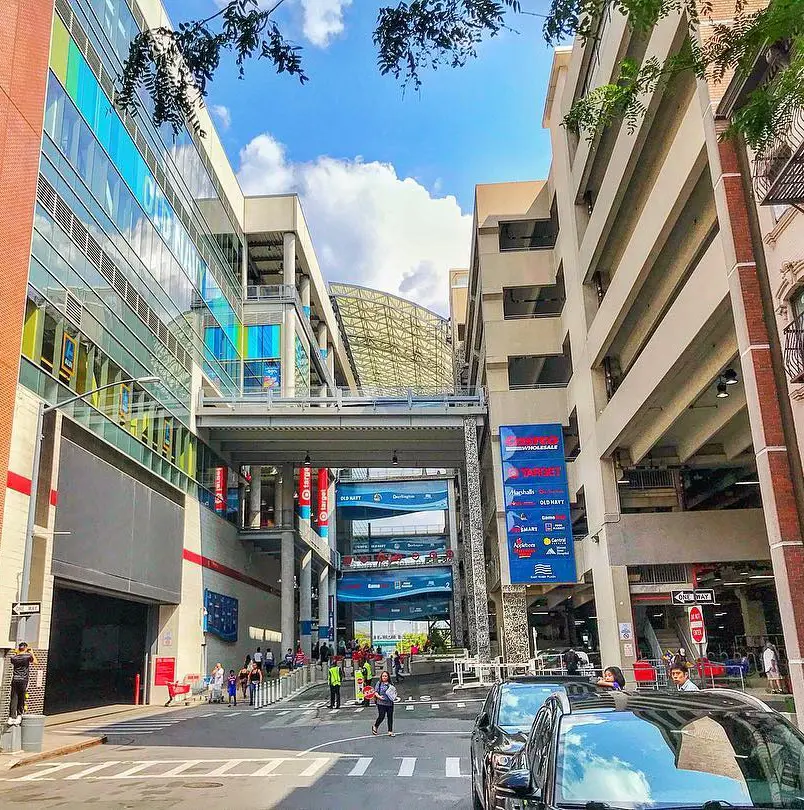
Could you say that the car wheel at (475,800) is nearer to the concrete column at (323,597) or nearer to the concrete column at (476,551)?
the concrete column at (476,551)

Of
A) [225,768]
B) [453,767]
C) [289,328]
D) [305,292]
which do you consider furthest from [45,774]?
[305,292]

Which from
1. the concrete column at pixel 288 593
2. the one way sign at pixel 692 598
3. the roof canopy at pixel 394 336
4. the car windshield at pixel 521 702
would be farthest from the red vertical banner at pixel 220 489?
the car windshield at pixel 521 702

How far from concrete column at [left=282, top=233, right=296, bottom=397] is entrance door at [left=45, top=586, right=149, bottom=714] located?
21.3m

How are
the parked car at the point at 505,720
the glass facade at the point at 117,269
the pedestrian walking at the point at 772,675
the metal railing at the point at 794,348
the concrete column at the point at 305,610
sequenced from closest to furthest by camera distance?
the parked car at the point at 505,720 < the metal railing at the point at 794,348 < the pedestrian walking at the point at 772,675 < the glass facade at the point at 117,269 < the concrete column at the point at 305,610

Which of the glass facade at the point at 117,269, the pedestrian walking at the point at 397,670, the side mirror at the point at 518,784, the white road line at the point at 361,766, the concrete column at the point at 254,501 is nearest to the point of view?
the side mirror at the point at 518,784

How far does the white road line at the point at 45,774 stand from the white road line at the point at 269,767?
358cm

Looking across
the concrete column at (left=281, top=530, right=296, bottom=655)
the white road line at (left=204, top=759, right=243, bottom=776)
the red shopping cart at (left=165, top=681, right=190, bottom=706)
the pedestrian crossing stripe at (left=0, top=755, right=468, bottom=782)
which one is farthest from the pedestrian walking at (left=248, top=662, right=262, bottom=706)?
the white road line at (left=204, top=759, right=243, bottom=776)

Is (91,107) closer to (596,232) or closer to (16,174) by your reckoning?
(16,174)

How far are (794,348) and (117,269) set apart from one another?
78.4 feet

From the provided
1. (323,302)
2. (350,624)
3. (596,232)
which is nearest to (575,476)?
(596,232)

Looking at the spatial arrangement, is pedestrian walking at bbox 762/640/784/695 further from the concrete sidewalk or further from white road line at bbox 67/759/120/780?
the concrete sidewalk

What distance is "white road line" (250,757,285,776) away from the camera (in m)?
14.2

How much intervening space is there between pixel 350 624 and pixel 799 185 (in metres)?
85.8

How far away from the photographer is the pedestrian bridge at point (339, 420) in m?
41.7
